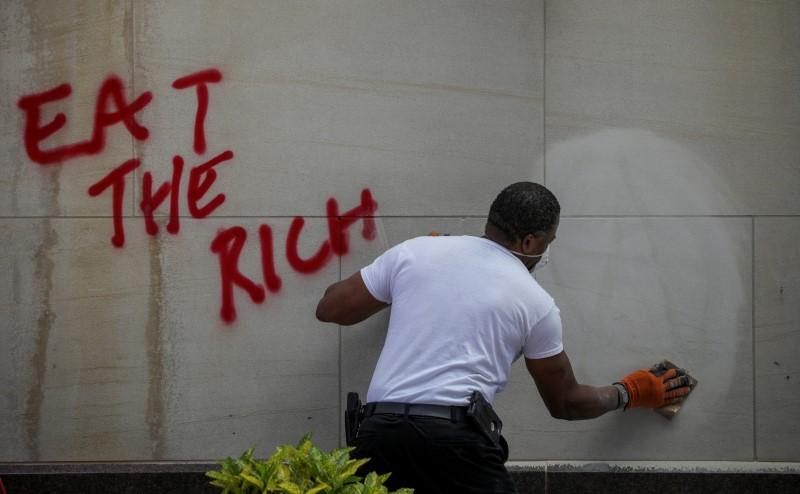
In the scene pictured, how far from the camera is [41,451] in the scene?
474cm

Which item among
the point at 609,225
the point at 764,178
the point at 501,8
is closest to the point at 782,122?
the point at 764,178

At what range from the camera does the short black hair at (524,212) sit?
139 inches

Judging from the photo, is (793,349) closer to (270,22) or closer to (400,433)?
(400,433)

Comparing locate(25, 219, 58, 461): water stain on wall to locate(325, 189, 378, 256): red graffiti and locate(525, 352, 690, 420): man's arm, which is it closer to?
locate(325, 189, 378, 256): red graffiti

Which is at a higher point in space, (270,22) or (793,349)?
(270,22)

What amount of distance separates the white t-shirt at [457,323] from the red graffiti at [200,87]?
5.42 ft

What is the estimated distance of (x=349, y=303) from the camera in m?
3.67

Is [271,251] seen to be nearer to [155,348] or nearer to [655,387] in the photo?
[155,348]

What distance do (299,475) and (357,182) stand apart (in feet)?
6.97

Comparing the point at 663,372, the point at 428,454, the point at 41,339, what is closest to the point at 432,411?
the point at 428,454

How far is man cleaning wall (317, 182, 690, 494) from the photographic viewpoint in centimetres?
332

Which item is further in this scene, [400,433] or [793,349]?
[793,349]

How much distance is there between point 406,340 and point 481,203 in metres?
1.45

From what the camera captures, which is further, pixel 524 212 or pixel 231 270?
pixel 231 270
